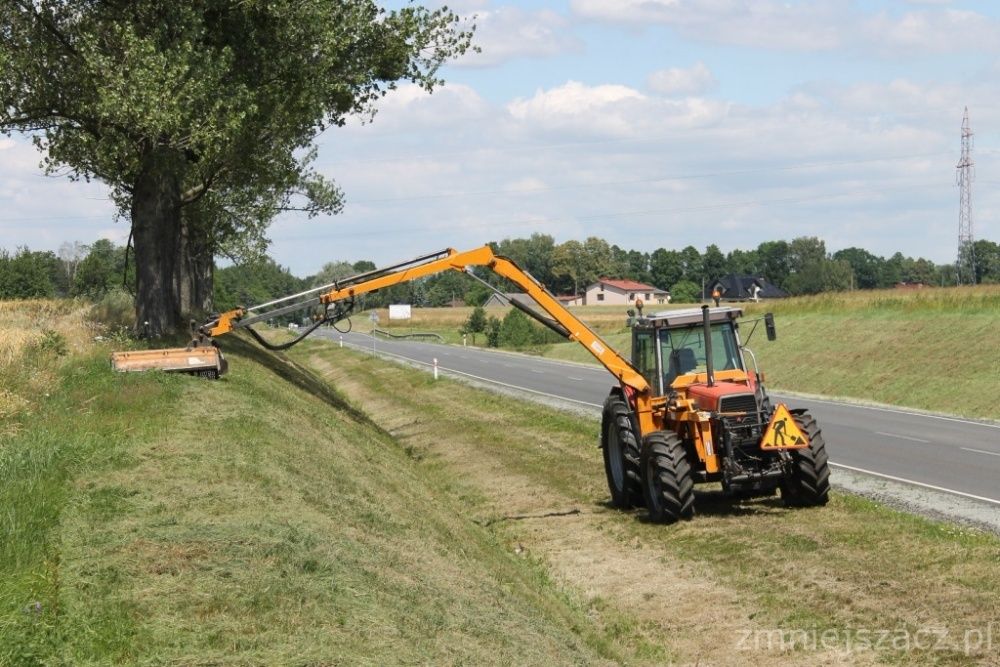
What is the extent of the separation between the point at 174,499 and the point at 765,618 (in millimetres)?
5176

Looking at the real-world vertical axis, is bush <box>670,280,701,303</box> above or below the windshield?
above

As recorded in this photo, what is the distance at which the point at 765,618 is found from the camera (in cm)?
1073

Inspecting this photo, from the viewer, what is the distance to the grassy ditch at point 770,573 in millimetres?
9789

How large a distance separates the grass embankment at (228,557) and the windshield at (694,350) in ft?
10.7

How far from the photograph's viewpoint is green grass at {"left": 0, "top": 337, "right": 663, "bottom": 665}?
23.0 ft

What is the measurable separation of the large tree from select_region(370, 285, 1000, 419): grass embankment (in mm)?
18206

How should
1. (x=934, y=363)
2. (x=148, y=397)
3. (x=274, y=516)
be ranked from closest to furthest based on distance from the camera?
(x=274, y=516) → (x=148, y=397) → (x=934, y=363)

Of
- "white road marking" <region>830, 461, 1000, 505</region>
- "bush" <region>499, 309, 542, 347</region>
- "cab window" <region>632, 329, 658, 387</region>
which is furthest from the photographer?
"bush" <region>499, 309, 542, 347</region>

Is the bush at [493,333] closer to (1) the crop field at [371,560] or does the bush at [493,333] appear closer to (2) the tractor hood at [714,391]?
(1) the crop field at [371,560]

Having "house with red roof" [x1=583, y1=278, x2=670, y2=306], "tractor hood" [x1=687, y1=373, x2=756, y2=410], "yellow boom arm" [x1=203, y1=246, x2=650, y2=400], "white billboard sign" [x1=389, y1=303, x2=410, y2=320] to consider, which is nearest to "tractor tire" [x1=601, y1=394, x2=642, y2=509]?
"yellow boom arm" [x1=203, y1=246, x2=650, y2=400]

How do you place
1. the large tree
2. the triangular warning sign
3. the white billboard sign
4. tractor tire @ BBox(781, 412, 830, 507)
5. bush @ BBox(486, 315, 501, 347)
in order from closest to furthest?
the triangular warning sign
tractor tire @ BBox(781, 412, 830, 507)
the large tree
bush @ BBox(486, 315, 501, 347)
the white billboard sign

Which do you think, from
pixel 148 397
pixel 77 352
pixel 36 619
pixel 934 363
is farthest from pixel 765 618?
pixel 934 363

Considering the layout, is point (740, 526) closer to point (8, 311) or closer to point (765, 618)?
point (765, 618)

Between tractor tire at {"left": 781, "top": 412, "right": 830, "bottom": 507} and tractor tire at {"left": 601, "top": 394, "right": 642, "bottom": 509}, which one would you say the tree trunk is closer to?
tractor tire at {"left": 601, "top": 394, "right": 642, "bottom": 509}
